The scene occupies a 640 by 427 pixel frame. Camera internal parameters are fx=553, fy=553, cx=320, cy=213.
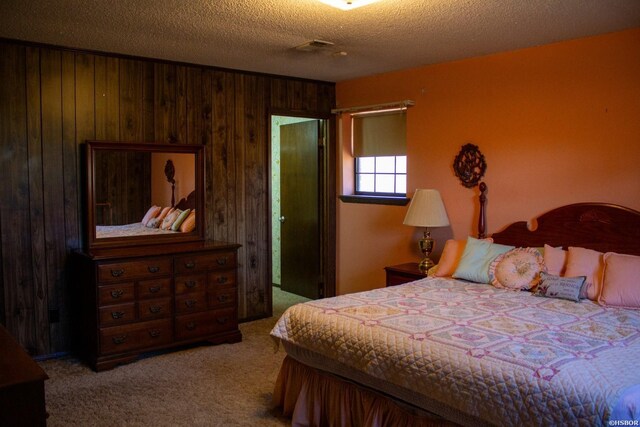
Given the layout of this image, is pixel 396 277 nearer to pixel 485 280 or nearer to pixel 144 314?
pixel 485 280

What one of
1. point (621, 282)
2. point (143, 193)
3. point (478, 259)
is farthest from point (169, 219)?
point (621, 282)

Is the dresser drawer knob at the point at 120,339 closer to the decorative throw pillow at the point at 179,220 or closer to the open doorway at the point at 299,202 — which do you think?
the decorative throw pillow at the point at 179,220

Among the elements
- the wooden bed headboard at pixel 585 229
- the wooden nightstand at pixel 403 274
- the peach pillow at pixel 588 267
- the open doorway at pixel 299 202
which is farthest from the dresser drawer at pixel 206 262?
the peach pillow at pixel 588 267

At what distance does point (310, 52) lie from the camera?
13.9 feet

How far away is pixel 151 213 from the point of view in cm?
450

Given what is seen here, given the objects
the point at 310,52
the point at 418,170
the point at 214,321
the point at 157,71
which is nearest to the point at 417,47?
the point at 310,52

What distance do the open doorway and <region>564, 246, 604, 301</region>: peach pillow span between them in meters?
2.70

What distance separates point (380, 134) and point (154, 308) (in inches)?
101

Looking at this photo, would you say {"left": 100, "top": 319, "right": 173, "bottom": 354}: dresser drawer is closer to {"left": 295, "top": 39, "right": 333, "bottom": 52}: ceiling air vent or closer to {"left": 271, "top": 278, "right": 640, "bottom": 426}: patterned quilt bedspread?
{"left": 271, "top": 278, "right": 640, "bottom": 426}: patterned quilt bedspread

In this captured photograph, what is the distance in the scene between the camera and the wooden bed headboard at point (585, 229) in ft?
11.5

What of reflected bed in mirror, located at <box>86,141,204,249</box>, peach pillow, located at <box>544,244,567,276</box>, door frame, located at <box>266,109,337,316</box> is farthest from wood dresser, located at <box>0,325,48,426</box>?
door frame, located at <box>266,109,337,316</box>

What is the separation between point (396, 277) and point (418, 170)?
102 cm

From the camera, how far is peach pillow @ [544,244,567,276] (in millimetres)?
3559

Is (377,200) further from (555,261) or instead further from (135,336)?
(135,336)
